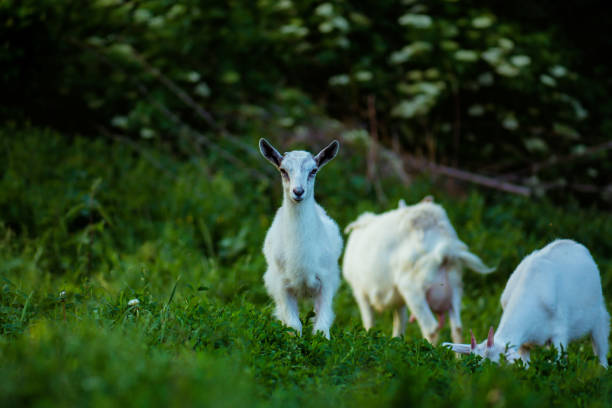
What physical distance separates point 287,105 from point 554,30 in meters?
6.55

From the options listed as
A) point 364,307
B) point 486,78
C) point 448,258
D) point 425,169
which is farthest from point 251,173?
point 486,78

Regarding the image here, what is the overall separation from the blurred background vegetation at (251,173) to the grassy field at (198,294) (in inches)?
1.0

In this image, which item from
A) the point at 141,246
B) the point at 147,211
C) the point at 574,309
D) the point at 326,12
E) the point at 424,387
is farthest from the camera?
the point at 326,12

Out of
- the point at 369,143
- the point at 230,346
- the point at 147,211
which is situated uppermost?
the point at 230,346

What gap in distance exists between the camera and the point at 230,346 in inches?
156

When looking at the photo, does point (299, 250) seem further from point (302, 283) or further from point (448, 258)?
point (448, 258)

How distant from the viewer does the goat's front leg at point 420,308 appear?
6297mm

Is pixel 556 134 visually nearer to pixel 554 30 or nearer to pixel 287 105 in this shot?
pixel 554 30

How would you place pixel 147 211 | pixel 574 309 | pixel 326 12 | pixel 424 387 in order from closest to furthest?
pixel 424 387 < pixel 574 309 < pixel 147 211 < pixel 326 12

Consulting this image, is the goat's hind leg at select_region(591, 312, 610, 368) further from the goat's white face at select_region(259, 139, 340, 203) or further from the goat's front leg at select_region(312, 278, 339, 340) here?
the goat's white face at select_region(259, 139, 340, 203)

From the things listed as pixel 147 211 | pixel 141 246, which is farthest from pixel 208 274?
pixel 147 211

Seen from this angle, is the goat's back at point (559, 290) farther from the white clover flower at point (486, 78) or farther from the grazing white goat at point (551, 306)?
the white clover flower at point (486, 78)

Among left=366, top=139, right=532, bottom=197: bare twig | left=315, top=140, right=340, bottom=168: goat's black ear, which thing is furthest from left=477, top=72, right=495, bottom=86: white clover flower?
left=315, top=140, right=340, bottom=168: goat's black ear

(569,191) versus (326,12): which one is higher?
(326,12)
